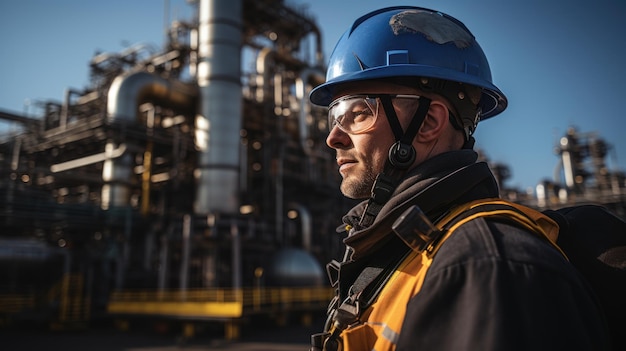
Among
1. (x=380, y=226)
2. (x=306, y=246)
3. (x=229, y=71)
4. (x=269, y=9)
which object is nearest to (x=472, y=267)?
(x=380, y=226)

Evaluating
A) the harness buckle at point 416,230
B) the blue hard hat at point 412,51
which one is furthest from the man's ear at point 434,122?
the harness buckle at point 416,230

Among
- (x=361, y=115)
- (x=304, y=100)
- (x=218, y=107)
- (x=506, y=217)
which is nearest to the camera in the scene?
(x=506, y=217)

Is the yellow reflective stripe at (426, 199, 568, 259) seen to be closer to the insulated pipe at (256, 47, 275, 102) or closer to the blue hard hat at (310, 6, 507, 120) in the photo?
the blue hard hat at (310, 6, 507, 120)

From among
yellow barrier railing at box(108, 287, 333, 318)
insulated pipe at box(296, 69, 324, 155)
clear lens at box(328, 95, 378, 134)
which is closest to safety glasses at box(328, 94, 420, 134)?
clear lens at box(328, 95, 378, 134)

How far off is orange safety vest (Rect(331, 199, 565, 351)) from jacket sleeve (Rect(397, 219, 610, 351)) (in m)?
0.10

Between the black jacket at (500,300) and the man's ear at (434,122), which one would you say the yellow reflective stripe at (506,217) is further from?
the man's ear at (434,122)

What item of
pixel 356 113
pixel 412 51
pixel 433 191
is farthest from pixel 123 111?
pixel 433 191

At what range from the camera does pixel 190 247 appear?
15.7 m

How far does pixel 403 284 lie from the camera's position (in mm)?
1181

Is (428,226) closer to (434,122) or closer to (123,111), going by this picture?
(434,122)

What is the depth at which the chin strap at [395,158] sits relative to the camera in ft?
5.09

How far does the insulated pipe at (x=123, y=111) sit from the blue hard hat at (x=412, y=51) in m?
16.0

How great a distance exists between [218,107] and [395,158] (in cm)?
1632

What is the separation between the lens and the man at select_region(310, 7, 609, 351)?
91 cm
